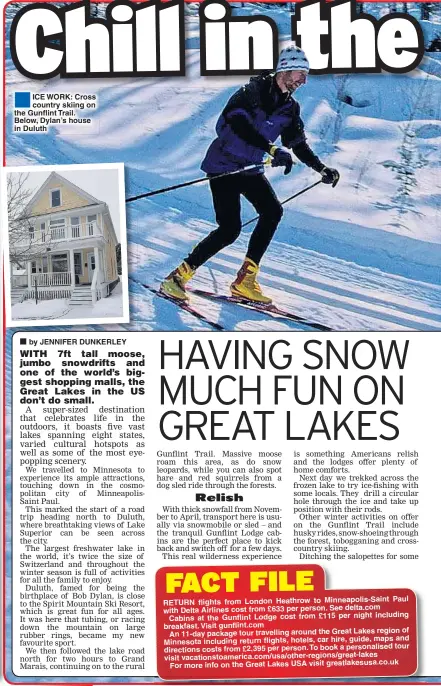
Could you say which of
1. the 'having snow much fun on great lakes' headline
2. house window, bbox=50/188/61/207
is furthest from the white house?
the 'having snow much fun on great lakes' headline

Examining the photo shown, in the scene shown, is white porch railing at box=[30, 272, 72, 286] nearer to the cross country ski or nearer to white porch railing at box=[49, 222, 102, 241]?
white porch railing at box=[49, 222, 102, 241]

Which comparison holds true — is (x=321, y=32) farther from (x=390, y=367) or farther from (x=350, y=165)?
(x=390, y=367)

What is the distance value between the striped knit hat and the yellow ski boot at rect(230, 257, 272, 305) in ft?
1.39

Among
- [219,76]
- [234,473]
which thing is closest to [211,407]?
[234,473]

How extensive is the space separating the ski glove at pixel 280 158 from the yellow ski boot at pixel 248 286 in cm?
22

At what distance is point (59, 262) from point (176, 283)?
261mm

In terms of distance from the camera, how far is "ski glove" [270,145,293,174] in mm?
1649

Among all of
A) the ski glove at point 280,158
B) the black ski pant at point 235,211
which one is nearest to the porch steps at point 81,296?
the black ski pant at point 235,211

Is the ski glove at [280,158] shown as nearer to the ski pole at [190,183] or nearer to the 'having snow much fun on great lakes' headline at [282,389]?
the ski pole at [190,183]

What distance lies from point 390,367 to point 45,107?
95 cm

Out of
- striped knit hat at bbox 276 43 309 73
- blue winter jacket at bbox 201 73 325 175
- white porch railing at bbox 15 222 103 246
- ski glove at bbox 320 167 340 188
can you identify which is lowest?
white porch railing at bbox 15 222 103 246

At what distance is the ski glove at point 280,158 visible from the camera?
1649mm

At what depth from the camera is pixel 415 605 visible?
1.60m

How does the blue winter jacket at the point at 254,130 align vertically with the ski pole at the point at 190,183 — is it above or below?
above
